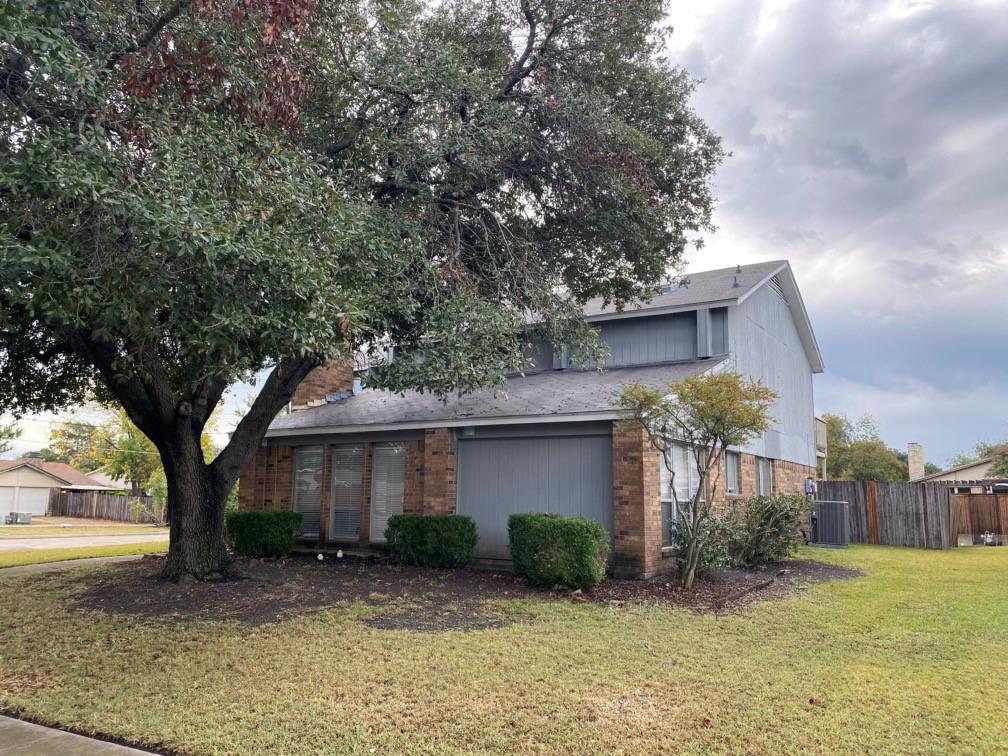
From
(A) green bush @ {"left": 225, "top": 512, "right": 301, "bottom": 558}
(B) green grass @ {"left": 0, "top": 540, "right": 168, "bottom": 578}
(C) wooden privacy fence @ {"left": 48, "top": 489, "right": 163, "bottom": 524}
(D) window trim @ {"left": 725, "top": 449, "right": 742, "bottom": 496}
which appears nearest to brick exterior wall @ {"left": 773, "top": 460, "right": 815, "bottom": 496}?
(D) window trim @ {"left": 725, "top": 449, "right": 742, "bottom": 496}

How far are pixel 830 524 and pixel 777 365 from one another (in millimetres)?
4260

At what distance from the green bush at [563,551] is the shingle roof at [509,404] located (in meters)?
1.91

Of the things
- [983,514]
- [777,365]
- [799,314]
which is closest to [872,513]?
[983,514]

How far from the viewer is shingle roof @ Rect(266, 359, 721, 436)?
11531mm

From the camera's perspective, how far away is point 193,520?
1028cm

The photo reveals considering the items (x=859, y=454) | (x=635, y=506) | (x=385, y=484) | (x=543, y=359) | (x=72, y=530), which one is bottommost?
(x=72, y=530)

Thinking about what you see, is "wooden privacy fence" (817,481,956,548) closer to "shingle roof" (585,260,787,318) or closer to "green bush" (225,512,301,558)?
"shingle roof" (585,260,787,318)

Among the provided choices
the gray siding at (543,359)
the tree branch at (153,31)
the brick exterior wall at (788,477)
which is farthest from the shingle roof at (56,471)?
the brick exterior wall at (788,477)

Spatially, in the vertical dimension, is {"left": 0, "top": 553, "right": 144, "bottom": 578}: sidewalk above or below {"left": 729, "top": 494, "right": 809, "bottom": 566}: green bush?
below

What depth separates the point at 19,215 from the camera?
5.71 metres

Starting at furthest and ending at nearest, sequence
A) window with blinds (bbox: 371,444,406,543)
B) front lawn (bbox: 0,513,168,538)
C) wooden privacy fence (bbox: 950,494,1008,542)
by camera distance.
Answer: front lawn (bbox: 0,513,168,538) → wooden privacy fence (bbox: 950,494,1008,542) → window with blinds (bbox: 371,444,406,543)

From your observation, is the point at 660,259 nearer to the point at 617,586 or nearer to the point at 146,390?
the point at 617,586

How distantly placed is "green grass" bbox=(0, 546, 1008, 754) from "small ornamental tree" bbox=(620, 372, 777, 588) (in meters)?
1.77

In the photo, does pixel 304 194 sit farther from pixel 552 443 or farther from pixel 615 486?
pixel 615 486
